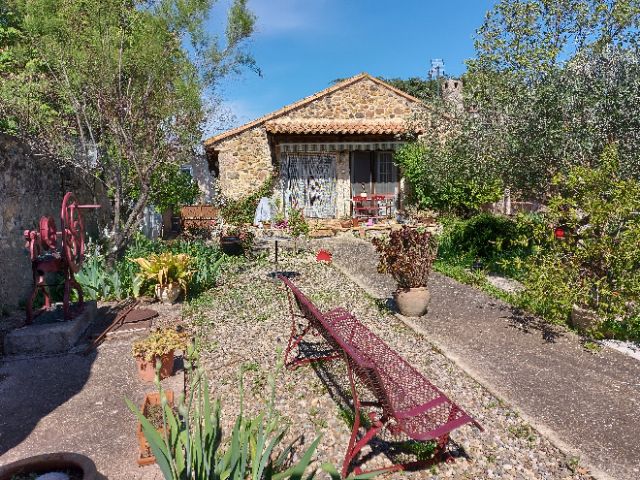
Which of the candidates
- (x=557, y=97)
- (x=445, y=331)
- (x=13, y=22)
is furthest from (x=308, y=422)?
(x=13, y=22)

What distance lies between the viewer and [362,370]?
3.28 metres

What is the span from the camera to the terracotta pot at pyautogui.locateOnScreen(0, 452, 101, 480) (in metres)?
2.81

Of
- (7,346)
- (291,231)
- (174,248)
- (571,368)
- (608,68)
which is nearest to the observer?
(571,368)

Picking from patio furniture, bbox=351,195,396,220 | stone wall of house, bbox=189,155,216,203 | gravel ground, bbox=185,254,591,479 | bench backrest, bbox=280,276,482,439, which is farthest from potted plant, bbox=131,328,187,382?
stone wall of house, bbox=189,155,216,203

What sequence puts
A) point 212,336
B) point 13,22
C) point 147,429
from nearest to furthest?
point 147,429
point 212,336
point 13,22

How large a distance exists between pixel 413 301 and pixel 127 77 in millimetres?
7745

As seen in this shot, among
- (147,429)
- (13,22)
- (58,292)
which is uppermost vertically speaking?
(13,22)

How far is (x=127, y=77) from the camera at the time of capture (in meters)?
9.88

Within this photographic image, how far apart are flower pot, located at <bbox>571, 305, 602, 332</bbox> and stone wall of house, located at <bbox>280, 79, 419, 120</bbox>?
519 inches

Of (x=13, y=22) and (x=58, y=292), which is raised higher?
(x=13, y=22)

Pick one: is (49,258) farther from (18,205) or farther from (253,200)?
(253,200)

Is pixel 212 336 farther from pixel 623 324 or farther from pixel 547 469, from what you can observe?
pixel 623 324

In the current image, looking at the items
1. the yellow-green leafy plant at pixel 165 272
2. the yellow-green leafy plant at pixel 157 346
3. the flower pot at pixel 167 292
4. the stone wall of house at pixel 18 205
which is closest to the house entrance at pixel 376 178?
the yellow-green leafy plant at pixel 165 272

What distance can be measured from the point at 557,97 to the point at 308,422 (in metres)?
6.54
